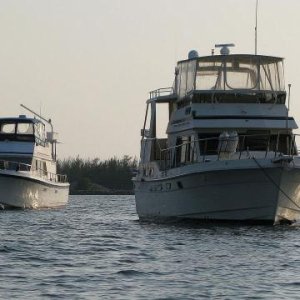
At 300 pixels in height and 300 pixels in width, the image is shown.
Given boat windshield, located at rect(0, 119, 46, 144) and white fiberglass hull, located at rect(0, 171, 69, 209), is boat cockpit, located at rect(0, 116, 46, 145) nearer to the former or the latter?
boat windshield, located at rect(0, 119, 46, 144)

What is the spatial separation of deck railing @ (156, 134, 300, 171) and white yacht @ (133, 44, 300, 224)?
0.03 m

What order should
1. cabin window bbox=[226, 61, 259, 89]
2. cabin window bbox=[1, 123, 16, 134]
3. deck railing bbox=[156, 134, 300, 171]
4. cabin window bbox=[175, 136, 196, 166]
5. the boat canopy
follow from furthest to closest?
cabin window bbox=[1, 123, 16, 134], cabin window bbox=[226, 61, 259, 89], the boat canopy, cabin window bbox=[175, 136, 196, 166], deck railing bbox=[156, 134, 300, 171]

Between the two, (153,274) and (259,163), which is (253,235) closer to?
(259,163)

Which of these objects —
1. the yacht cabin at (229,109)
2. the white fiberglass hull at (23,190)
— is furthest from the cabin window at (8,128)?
Answer: the yacht cabin at (229,109)

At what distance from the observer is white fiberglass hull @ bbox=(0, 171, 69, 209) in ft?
166

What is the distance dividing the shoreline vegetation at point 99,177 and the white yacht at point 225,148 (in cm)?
8857

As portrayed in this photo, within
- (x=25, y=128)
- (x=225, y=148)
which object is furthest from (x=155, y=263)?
(x=25, y=128)

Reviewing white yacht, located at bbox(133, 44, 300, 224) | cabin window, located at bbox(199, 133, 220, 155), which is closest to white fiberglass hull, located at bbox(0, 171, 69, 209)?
white yacht, located at bbox(133, 44, 300, 224)

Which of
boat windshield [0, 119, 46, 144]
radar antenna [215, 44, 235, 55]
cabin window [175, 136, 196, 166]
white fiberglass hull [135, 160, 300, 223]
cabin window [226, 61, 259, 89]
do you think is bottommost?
white fiberglass hull [135, 160, 300, 223]

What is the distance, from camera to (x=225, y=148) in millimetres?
32500

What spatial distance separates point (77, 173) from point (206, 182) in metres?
98.7

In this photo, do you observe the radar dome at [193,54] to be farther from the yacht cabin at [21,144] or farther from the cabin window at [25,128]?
the cabin window at [25,128]

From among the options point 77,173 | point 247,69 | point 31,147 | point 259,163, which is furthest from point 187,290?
point 77,173

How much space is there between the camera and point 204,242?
1024 inches
